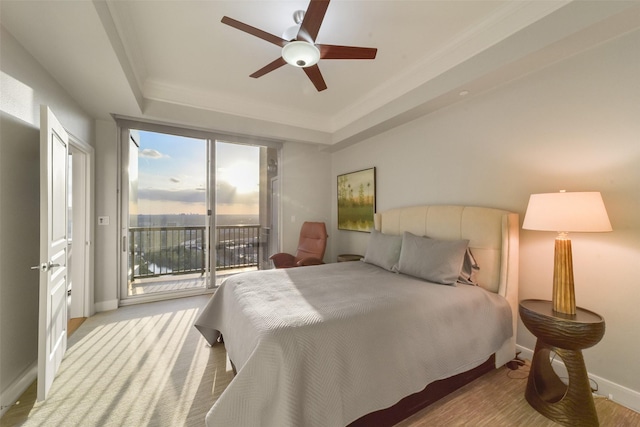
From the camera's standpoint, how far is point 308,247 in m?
4.22

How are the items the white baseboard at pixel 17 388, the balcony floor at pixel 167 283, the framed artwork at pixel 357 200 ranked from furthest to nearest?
the framed artwork at pixel 357 200 → the balcony floor at pixel 167 283 → the white baseboard at pixel 17 388

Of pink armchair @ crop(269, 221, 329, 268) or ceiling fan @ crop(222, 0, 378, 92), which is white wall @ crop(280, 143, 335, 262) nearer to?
pink armchair @ crop(269, 221, 329, 268)

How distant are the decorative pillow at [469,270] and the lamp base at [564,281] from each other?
63 cm

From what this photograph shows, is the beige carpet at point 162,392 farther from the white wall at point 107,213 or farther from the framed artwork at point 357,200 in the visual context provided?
the framed artwork at point 357,200

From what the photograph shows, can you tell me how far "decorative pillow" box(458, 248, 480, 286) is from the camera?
235 centimetres

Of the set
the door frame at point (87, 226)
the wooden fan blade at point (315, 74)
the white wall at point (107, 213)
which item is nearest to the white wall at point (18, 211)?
the door frame at point (87, 226)

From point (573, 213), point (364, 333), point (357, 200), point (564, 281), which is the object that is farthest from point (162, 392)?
point (357, 200)

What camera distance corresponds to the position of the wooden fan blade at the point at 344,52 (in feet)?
6.35

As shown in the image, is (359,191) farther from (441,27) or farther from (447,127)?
(441,27)

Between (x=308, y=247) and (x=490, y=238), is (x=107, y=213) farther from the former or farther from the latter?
(x=490, y=238)

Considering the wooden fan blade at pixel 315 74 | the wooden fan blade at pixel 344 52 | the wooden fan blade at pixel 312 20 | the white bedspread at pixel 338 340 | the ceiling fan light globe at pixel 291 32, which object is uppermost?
the ceiling fan light globe at pixel 291 32

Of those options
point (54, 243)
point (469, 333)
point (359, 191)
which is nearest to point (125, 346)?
point (54, 243)

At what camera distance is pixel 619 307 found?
1.79 m

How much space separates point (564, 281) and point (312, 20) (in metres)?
2.39
